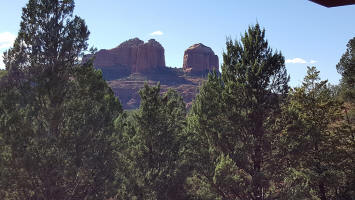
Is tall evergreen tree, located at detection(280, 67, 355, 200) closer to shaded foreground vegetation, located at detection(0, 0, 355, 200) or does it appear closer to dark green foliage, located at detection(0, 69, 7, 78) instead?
shaded foreground vegetation, located at detection(0, 0, 355, 200)

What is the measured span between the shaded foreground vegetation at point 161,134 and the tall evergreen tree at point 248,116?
0.22ft

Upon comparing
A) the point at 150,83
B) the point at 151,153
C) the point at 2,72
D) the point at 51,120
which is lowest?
the point at 151,153

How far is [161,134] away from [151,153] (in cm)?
149

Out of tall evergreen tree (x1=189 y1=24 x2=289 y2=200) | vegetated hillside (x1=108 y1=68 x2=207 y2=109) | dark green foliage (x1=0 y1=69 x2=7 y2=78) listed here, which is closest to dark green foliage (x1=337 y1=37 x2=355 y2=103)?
tall evergreen tree (x1=189 y1=24 x2=289 y2=200)

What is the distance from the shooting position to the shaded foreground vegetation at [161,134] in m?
15.7

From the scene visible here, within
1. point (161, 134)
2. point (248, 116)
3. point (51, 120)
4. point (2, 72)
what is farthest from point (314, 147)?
point (2, 72)

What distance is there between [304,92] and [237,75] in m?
5.39

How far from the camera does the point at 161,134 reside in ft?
61.5

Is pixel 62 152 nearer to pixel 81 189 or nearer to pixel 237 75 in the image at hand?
pixel 81 189

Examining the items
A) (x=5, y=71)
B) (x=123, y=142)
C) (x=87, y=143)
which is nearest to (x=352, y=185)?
(x=123, y=142)

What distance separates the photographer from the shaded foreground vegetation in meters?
15.7

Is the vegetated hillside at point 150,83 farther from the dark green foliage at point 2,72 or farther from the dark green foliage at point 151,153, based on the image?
the dark green foliage at point 2,72

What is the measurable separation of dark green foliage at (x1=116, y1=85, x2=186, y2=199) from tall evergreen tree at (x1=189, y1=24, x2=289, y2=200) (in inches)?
99.8

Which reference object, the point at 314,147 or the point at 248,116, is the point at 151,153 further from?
the point at 314,147
